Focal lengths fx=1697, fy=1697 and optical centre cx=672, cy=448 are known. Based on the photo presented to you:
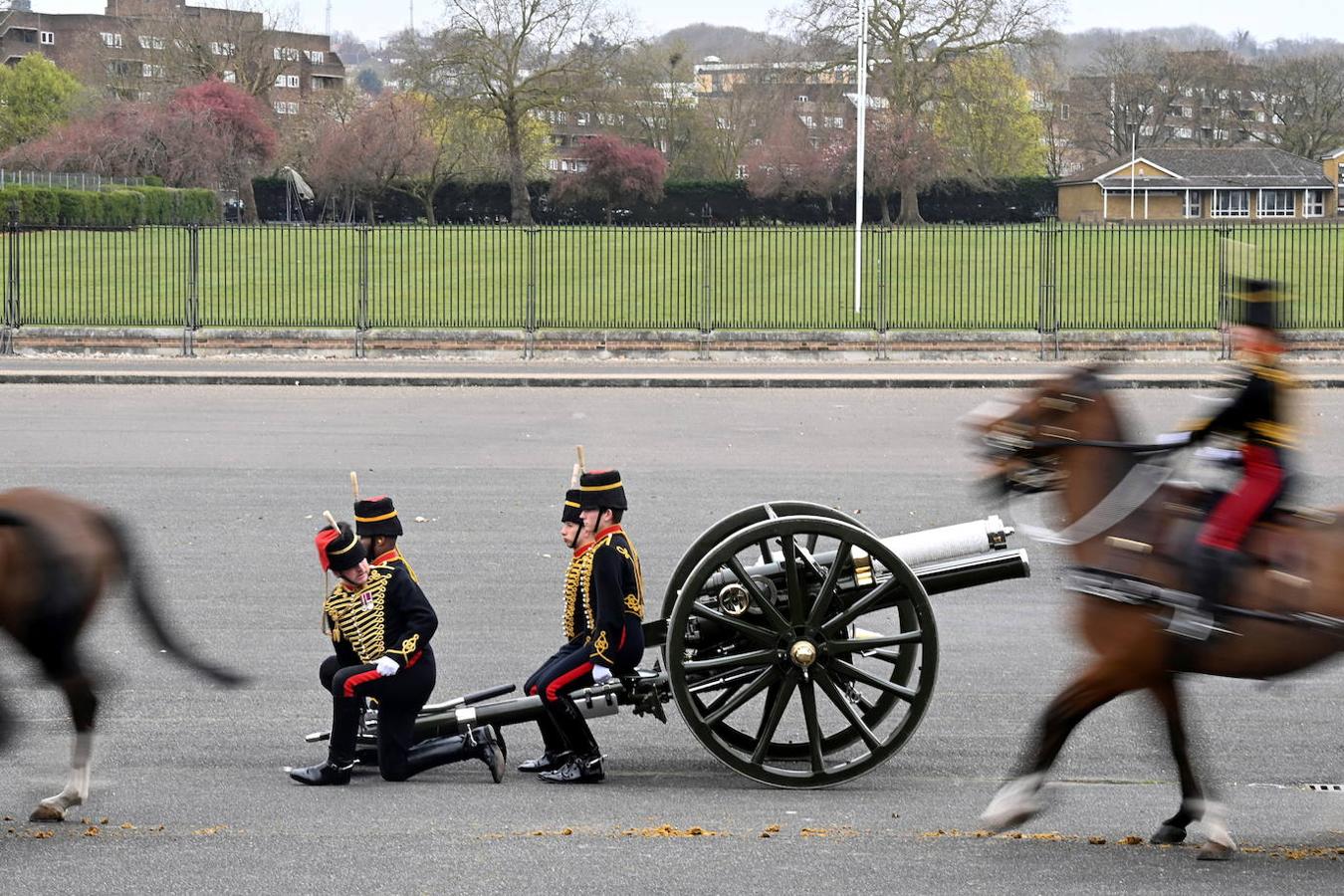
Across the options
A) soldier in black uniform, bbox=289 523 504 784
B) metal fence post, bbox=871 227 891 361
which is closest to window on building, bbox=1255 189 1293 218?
metal fence post, bbox=871 227 891 361

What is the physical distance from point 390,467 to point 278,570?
4395 millimetres

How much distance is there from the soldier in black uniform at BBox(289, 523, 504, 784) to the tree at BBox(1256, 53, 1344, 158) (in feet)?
316

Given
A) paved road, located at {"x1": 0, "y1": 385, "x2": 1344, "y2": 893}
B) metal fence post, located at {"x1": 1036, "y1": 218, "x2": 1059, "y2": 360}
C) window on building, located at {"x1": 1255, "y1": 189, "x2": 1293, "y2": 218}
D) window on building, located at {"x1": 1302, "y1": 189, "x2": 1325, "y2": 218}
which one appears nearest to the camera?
paved road, located at {"x1": 0, "y1": 385, "x2": 1344, "y2": 893}

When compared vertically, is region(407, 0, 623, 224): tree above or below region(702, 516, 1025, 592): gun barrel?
above

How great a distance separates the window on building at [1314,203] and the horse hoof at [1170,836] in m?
88.0

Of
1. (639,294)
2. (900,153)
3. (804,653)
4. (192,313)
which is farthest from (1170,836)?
(900,153)

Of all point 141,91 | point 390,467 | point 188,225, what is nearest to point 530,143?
point 141,91

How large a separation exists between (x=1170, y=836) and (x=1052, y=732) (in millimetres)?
569

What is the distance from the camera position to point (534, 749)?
756 cm

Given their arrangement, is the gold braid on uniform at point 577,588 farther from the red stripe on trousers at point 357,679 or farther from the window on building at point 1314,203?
the window on building at point 1314,203

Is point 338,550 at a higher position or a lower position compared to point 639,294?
lower

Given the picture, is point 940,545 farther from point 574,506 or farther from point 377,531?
point 377,531

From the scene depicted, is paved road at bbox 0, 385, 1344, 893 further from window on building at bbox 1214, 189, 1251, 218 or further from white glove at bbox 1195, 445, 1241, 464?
window on building at bbox 1214, 189, 1251, 218

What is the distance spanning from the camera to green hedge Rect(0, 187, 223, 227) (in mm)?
46156
